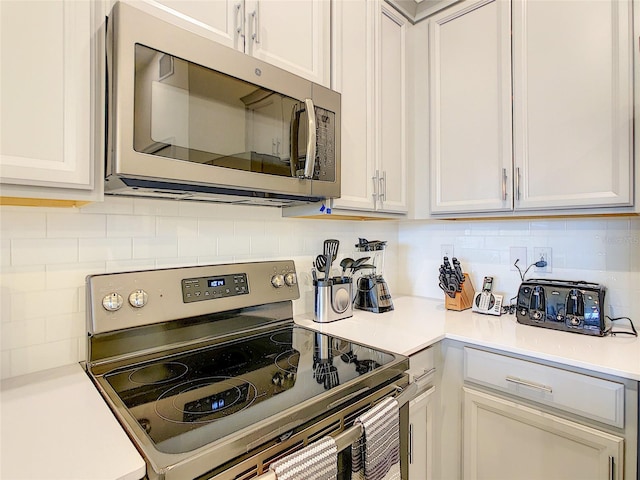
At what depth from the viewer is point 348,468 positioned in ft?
3.13

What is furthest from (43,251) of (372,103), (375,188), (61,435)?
(372,103)

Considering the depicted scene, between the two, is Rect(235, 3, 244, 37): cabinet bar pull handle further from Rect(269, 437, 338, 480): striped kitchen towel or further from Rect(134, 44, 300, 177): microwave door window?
Rect(269, 437, 338, 480): striped kitchen towel

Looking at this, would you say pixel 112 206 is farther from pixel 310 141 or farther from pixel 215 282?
pixel 310 141

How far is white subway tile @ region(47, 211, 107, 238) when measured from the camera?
40.8 inches

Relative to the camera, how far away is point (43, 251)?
1.02 m

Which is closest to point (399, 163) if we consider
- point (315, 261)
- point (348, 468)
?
point (315, 261)

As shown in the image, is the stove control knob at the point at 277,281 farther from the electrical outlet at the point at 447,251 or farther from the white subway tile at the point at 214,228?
the electrical outlet at the point at 447,251

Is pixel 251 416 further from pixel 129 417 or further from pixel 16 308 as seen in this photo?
pixel 16 308

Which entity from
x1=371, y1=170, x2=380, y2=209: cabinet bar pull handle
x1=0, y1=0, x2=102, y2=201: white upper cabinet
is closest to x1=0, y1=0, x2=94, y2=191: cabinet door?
x1=0, y1=0, x2=102, y2=201: white upper cabinet

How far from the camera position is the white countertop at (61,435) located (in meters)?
0.60

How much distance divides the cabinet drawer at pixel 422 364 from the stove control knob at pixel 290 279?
0.57 metres

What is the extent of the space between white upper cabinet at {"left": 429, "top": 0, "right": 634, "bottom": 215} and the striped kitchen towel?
4.21 ft

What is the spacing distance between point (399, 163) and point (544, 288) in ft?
2.91

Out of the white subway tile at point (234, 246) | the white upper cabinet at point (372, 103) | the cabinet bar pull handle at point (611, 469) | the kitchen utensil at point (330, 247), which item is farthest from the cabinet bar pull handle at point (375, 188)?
the cabinet bar pull handle at point (611, 469)
